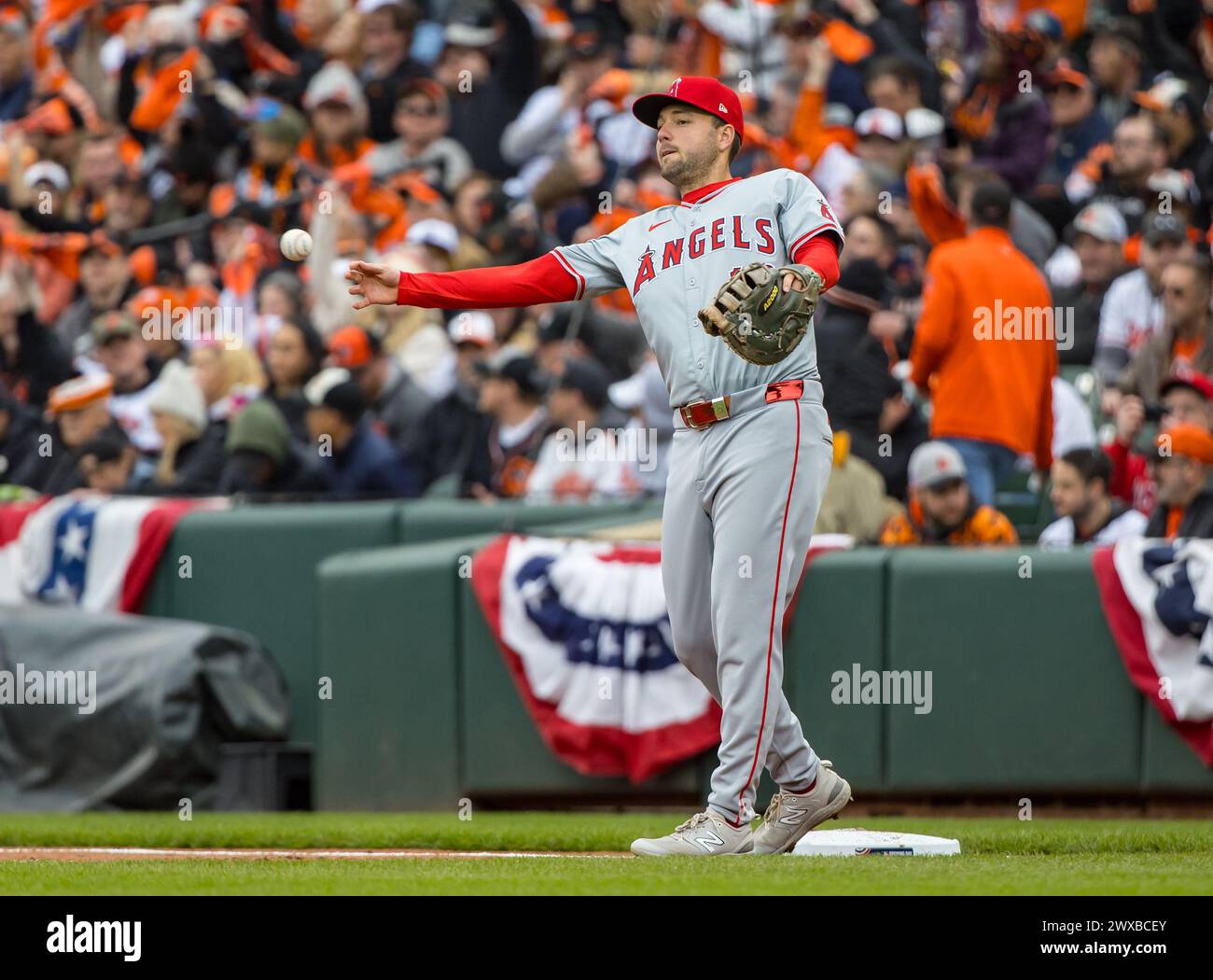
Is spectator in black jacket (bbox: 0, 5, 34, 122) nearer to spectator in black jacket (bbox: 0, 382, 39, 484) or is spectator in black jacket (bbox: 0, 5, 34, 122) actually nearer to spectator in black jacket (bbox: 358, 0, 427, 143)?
spectator in black jacket (bbox: 358, 0, 427, 143)

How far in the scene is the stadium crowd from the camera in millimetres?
10102

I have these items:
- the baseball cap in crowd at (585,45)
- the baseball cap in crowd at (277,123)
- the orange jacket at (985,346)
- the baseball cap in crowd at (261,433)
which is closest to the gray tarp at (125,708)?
the baseball cap in crowd at (261,433)

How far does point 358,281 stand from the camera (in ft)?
21.2

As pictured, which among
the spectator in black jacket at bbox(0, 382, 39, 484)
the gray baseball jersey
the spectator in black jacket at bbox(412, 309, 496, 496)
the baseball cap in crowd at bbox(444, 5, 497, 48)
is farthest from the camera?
the baseball cap in crowd at bbox(444, 5, 497, 48)

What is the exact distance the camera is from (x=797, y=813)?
20.4 ft

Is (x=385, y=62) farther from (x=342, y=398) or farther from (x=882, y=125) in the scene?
(x=342, y=398)

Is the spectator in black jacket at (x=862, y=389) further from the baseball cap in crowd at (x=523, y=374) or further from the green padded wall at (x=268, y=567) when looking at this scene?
the green padded wall at (x=268, y=567)

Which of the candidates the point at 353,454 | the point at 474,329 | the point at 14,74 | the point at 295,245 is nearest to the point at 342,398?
the point at 353,454

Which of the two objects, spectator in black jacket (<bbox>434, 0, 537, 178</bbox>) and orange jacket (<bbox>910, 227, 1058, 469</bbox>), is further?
spectator in black jacket (<bbox>434, 0, 537, 178</bbox>)

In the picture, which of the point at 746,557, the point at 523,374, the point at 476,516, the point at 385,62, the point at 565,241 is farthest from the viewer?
the point at 385,62

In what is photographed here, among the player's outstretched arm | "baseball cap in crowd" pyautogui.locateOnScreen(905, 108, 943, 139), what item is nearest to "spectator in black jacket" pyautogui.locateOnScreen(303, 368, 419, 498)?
"baseball cap in crowd" pyautogui.locateOnScreen(905, 108, 943, 139)

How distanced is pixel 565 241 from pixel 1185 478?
17.8 ft

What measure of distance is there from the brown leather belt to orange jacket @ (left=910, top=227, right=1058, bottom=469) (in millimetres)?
3994
